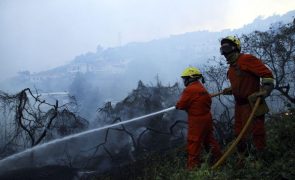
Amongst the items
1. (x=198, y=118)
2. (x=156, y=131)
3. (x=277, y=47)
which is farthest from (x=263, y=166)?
(x=277, y=47)

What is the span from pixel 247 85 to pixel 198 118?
1076mm

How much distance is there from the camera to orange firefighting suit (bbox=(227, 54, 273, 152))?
236 inches

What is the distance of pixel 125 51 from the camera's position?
340ft

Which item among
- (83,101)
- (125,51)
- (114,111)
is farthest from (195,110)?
(125,51)

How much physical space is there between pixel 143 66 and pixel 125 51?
2453cm

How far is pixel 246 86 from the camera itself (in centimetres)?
619

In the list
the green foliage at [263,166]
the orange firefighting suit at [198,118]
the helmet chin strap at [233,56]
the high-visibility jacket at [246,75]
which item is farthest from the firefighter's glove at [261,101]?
the orange firefighting suit at [198,118]

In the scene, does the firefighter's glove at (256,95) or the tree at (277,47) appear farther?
the tree at (277,47)

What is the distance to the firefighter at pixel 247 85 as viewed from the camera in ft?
19.4

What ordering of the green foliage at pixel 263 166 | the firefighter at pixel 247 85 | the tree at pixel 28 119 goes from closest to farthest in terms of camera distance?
the green foliage at pixel 263 166
the firefighter at pixel 247 85
the tree at pixel 28 119

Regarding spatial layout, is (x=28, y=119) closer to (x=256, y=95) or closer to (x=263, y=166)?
(x=256, y=95)

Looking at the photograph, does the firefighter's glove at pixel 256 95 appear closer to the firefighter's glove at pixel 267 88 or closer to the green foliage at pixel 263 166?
the firefighter's glove at pixel 267 88

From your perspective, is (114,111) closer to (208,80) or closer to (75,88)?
(208,80)

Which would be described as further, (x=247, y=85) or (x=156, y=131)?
(x=156, y=131)
